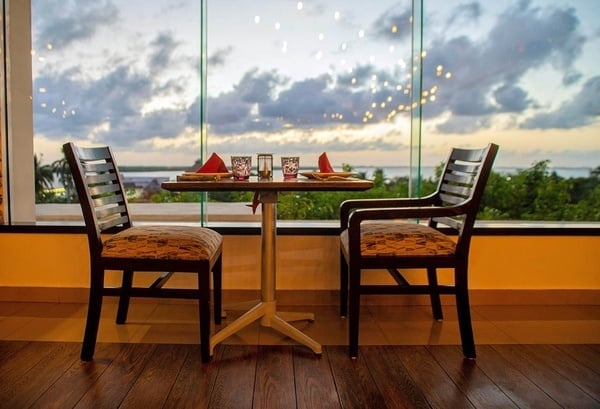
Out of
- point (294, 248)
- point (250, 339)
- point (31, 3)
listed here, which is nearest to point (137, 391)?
point (250, 339)

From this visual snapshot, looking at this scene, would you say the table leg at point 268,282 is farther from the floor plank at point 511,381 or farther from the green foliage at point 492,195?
the green foliage at point 492,195

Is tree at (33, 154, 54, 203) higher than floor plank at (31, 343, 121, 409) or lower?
higher

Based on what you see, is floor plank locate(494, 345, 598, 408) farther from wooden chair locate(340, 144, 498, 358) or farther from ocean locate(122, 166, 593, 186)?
ocean locate(122, 166, 593, 186)

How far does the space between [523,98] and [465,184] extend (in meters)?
1.22

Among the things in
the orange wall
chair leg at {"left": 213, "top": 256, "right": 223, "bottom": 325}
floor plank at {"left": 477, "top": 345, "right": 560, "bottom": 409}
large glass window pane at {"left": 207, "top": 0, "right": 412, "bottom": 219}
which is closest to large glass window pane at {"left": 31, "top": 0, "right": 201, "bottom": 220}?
large glass window pane at {"left": 207, "top": 0, "right": 412, "bottom": 219}

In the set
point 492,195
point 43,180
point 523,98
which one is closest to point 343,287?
point 492,195

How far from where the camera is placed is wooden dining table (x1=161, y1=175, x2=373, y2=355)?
7.46 feet

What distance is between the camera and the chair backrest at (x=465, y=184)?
240 centimetres

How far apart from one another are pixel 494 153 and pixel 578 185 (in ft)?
5.21

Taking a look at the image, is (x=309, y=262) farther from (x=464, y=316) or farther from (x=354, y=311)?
(x=464, y=316)

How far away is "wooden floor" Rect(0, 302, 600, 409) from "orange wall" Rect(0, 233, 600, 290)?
0.80ft

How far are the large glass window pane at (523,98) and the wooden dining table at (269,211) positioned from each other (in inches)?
49.9

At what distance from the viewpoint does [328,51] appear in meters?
3.46

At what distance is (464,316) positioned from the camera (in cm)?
244
